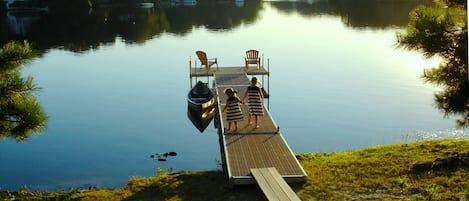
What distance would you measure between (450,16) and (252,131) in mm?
9621

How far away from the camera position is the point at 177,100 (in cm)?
3177

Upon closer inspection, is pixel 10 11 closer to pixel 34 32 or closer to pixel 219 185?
pixel 34 32

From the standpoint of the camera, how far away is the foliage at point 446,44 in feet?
34.5

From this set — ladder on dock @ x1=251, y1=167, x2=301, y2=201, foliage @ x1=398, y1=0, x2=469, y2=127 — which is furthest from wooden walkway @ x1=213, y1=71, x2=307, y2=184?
foliage @ x1=398, y1=0, x2=469, y2=127

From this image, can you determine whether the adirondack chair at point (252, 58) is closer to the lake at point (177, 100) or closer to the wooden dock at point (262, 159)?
the lake at point (177, 100)

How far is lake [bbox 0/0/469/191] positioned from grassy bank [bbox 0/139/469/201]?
285cm

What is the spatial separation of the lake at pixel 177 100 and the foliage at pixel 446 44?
2.30 ft

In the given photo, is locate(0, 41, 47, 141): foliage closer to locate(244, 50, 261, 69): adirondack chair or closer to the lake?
the lake

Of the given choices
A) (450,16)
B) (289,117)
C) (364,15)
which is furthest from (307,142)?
(364,15)

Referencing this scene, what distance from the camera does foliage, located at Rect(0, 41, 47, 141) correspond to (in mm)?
9943

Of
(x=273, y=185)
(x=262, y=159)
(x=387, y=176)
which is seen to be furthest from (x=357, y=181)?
(x=262, y=159)

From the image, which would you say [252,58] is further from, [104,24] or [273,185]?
[104,24]

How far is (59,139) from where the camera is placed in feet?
78.1

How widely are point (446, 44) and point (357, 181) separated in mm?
3979
